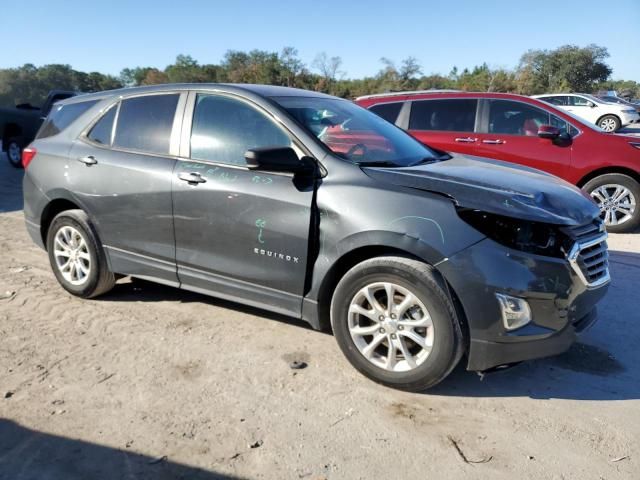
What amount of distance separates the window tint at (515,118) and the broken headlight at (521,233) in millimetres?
4729

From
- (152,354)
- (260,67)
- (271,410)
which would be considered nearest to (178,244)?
(152,354)

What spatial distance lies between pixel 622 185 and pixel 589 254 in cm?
461

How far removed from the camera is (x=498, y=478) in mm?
2459

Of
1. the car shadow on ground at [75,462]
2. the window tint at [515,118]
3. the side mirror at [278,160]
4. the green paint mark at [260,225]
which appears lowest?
the car shadow on ground at [75,462]

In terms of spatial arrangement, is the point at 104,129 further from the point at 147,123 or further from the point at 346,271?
the point at 346,271

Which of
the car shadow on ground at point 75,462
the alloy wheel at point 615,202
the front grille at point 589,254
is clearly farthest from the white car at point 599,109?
the car shadow on ground at point 75,462

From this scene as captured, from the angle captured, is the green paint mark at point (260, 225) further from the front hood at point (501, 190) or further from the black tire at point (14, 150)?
the black tire at point (14, 150)

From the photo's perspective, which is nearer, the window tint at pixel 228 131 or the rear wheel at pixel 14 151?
the window tint at pixel 228 131

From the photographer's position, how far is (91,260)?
4379 millimetres

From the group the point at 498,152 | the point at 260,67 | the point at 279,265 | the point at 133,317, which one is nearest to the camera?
the point at 279,265

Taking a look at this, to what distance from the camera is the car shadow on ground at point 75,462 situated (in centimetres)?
246

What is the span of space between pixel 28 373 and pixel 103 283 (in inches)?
47.6

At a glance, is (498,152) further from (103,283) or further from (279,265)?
(103,283)

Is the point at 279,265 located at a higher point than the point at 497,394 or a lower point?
higher
